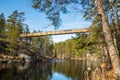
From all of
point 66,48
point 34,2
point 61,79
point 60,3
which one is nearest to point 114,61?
point 60,3

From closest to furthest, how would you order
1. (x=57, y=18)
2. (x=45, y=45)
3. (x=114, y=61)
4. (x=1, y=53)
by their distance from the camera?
(x=114, y=61) → (x=57, y=18) → (x=1, y=53) → (x=45, y=45)

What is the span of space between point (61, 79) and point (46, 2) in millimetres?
19687

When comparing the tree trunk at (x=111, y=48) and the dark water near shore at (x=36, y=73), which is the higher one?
the tree trunk at (x=111, y=48)

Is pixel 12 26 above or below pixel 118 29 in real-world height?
above

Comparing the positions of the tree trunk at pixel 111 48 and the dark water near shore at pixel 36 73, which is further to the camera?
the dark water near shore at pixel 36 73

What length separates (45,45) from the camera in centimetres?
10312

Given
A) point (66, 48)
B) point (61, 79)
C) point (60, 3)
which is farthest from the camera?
point (66, 48)

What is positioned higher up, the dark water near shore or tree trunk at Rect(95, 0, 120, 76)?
tree trunk at Rect(95, 0, 120, 76)

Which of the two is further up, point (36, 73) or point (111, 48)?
point (111, 48)

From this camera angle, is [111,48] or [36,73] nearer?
[111,48]

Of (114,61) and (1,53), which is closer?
(114,61)

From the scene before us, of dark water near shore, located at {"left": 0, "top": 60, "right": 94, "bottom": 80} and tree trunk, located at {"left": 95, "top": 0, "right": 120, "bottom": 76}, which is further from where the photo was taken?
dark water near shore, located at {"left": 0, "top": 60, "right": 94, "bottom": 80}

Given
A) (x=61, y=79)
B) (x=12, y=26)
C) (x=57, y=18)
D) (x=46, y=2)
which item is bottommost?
(x=61, y=79)

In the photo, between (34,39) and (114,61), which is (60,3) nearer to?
(114,61)
